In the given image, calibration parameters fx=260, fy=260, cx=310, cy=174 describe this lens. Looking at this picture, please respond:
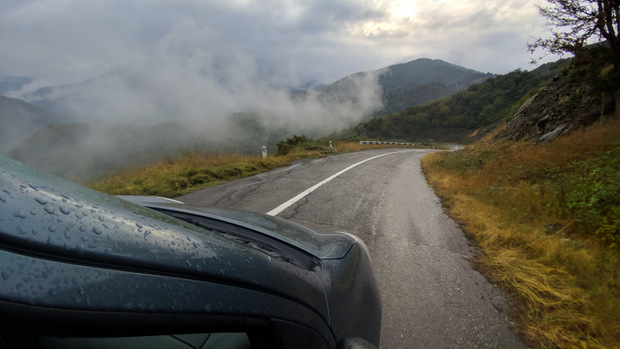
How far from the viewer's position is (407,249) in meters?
3.63

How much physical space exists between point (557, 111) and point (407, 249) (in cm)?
1513

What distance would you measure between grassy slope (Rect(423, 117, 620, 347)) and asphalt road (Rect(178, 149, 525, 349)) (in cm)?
28

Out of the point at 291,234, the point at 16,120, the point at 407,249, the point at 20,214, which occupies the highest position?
the point at 16,120

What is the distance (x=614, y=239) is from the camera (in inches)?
134

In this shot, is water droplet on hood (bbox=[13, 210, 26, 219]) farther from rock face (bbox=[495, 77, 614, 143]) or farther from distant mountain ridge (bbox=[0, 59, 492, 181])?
rock face (bbox=[495, 77, 614, 143])

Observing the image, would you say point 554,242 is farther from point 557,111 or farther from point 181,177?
point 557,111

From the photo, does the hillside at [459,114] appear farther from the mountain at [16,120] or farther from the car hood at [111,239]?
the mountain at [16,120]

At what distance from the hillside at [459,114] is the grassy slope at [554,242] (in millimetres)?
60731

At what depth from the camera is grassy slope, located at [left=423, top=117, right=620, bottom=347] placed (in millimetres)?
2264

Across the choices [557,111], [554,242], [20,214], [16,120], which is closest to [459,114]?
[557,111]

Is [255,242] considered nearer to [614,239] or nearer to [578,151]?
[614,239]

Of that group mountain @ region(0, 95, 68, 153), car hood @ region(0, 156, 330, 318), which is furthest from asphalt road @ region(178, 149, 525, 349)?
mountain @ region(0, 95, 68, 153)

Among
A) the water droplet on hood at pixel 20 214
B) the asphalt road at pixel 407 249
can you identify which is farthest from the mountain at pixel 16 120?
the water droplet on hood at pixel 20 214

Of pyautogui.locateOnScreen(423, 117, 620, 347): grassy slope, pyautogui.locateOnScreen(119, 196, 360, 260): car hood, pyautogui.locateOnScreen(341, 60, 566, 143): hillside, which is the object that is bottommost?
pyautogui.locateOnScreen(423, 117, 620, 347): grassy slope
